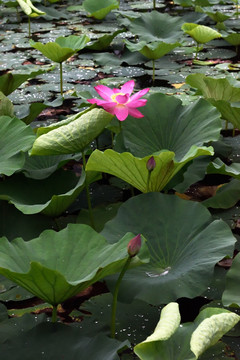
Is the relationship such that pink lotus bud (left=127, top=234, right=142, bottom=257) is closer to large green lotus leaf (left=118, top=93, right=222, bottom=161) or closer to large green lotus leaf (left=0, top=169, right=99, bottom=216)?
large green lotus leaf (left=0, top=169, right=99, bottom=216)

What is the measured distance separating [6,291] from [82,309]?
18cm

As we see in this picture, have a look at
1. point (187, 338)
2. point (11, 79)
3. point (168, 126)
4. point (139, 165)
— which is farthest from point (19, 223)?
point (11, 79)

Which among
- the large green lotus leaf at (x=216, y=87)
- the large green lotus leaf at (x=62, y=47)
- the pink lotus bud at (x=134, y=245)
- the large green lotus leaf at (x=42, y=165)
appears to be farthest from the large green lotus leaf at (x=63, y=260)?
the large green lotus leaf at (x=62, y=47)

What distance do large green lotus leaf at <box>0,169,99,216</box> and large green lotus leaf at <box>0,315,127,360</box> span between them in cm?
42

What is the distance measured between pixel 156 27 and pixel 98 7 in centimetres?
71

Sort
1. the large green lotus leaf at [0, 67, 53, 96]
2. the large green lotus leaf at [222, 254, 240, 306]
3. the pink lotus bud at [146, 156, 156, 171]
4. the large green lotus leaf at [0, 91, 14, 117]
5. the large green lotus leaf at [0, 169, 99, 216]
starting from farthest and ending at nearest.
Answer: the large green lotus leaf at [0, 67, 53, 96], the large green lotus leaf at [0, 91, 14, 117], the large green lotus leaf at [0, 169, 99, 216], the pink lotus bud at [146, 156, 156, 171], the large green lotus leaf at [222, 254, 240, 306]

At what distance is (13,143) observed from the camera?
1577mm

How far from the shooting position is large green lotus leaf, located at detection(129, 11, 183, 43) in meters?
3.08

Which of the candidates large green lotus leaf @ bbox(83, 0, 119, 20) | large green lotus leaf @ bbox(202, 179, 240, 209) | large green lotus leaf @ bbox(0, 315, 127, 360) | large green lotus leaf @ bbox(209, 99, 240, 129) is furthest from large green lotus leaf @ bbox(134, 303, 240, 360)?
large green lotus leaf @ bbox(83, 0, 119, 20)

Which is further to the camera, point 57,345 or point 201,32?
point 201,32

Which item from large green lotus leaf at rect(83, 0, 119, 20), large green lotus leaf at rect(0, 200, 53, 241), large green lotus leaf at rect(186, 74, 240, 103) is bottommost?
large green lotus leaf at rect(83, 0, 119, 20)

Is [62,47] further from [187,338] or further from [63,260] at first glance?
[187,338]

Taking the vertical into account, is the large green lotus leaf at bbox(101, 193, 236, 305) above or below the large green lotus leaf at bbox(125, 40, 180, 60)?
above

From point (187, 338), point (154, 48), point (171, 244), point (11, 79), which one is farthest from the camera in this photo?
point (154, 48)
